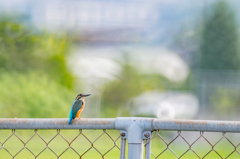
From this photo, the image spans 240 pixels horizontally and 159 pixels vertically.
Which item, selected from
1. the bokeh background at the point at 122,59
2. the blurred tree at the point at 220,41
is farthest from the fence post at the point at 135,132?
the blurred tree at the point at 220,41

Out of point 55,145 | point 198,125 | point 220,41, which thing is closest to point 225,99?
point 220,41

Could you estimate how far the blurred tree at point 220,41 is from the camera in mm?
14547

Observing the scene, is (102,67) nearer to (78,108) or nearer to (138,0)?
(138,0)

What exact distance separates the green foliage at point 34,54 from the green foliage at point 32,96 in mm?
462

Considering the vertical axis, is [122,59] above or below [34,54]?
above

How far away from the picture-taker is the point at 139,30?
16.7 metres

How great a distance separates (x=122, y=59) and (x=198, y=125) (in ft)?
36.8

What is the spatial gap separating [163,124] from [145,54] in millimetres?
13135

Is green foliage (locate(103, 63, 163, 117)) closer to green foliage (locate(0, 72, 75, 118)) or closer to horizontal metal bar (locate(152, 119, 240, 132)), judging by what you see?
green foliage (locate(0, 72, 75, 118))

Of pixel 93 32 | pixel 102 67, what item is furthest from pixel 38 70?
pixel 93 32

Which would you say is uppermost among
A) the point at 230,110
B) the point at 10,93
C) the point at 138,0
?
the point at 138,0

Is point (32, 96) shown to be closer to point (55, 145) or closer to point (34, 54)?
→ point (55, 145)

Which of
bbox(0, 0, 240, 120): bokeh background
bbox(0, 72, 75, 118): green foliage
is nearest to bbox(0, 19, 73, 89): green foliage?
bbox(0, 0, 240, 120): bokeh background

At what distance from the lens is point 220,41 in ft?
48.3
